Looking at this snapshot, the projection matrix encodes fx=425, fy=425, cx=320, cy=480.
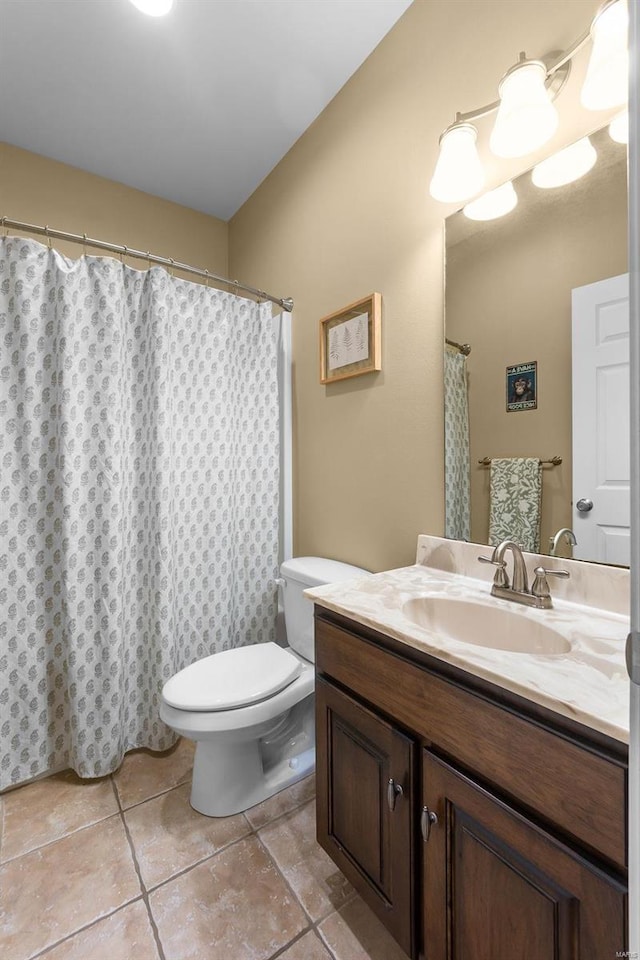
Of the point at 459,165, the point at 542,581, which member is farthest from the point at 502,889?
the point at 459,165

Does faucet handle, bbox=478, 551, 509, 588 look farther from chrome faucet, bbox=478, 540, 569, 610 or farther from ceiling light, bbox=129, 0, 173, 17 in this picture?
ceiling light, bbox=129, 0, 173, 17

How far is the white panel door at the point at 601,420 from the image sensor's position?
0.95 meters

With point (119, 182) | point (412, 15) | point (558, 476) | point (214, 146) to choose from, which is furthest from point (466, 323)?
point (119, 182)

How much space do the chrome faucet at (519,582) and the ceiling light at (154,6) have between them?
1930mm

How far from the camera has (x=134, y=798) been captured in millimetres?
1519

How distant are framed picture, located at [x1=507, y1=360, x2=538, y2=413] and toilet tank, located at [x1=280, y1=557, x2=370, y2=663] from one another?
0.78 metres

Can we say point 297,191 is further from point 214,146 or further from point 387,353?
point 387,353

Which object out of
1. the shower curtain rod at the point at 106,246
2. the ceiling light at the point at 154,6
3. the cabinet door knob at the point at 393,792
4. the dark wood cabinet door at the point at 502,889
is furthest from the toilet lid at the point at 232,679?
the ceiling light at the point at 154,6

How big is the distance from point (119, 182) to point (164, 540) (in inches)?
76.6

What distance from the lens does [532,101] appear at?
102cm

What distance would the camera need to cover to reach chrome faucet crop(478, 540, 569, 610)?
1.02 m

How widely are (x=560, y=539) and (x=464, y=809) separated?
0.65 metres

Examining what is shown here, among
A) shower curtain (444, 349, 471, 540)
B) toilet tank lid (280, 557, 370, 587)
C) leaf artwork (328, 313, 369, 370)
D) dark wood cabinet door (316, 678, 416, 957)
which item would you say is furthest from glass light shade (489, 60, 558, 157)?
dark wood cabinet door (316, 678, 416, 957)

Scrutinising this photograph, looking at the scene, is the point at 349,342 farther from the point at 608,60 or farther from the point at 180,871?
the point at 180,871
